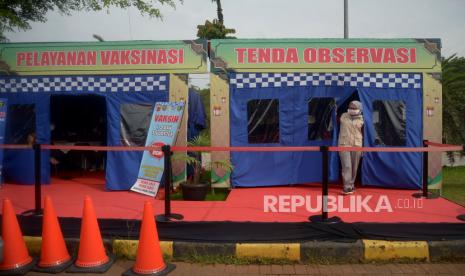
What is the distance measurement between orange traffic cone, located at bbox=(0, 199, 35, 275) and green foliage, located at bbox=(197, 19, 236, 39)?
787 inches

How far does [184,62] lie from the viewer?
27.4ft

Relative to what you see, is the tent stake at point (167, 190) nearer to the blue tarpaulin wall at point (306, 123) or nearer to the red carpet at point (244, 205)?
the red carpet at point (244, 205)

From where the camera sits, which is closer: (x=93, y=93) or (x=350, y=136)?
(x=350, y=136)

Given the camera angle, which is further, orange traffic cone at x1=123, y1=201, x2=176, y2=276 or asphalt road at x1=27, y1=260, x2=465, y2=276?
asphalt road at x1=27, y1=260, x2=465, y2=276

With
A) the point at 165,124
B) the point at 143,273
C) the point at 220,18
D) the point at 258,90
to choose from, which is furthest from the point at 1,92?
the point at 220,18

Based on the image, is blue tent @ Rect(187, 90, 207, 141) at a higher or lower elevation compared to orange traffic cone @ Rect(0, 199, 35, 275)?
higher

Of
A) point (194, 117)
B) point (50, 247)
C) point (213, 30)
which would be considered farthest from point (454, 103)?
point (213, 30)

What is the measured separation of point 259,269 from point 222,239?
0.61 meters

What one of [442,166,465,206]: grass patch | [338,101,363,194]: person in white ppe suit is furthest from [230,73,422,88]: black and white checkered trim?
[442,166,465,206]: grass patch

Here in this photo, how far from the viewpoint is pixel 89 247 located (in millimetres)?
4359

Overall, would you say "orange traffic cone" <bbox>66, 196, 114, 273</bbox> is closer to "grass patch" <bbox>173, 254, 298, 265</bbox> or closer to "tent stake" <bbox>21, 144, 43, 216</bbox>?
"grass patch" <bbox>173, 254, 298, 265</bbox>

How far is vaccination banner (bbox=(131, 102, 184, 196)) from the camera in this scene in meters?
7.54

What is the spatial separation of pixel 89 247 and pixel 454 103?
10.5 metres

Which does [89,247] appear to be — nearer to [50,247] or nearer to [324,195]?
[50,247]
